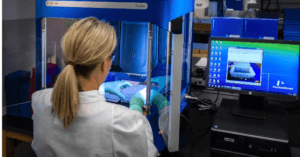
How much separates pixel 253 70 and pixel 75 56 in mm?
884

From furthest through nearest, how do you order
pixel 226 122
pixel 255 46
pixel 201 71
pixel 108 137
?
1. pixel 201 71
2. pixel 255 46
3. pixel 226 122
4. pixel 108 137

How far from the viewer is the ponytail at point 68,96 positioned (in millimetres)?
800

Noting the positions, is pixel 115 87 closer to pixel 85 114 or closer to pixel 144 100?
pixel 144 100

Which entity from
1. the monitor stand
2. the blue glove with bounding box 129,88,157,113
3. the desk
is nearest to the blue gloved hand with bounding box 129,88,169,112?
the blue glove with bounding box 129,88,157,113

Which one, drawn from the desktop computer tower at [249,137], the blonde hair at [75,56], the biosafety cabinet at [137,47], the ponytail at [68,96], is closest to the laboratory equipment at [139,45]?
the biosafety cabinet at [137,47]

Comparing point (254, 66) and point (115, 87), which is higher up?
point (254, 66)

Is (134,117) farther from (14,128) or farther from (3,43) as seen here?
(3,43)

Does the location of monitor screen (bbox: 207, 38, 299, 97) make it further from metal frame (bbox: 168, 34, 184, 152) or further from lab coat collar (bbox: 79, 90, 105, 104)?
lab coat collar (bbox: 79, 90, 105, 104)

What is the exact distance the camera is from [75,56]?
0.81 meters

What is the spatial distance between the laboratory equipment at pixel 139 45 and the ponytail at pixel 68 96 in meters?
0.40

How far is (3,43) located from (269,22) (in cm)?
332

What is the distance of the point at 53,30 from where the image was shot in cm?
133

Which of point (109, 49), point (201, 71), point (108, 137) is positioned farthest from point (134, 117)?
point (201, 71)

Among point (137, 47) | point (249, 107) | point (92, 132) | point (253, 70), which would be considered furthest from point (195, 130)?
point (92, 132)
